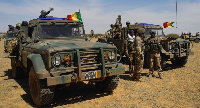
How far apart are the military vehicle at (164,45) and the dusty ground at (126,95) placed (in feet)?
4.82

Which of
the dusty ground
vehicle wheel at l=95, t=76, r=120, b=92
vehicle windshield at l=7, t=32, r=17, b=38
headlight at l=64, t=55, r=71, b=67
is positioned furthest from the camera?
vehicle windshield at l=7, t=32, r=17, b=38

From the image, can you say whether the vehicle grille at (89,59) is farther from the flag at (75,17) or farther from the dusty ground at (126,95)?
the flag at (75,17)

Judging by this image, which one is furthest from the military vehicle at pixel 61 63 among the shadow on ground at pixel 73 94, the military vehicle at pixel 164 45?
the military vehicle at pixel 164 45

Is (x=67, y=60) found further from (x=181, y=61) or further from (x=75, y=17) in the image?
(x=181, y=61)

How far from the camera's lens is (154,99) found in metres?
5.23

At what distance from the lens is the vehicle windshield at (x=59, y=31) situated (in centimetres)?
569

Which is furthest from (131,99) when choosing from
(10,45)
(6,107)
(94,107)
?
(10,45)

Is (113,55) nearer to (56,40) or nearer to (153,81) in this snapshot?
(56,40)

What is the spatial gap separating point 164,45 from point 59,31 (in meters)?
4.78

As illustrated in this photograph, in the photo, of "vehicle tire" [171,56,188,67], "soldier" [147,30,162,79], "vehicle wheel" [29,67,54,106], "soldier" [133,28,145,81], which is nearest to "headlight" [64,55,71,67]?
"vehicle wheel" [29,67,54,106]

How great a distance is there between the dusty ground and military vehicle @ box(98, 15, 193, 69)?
1.47 meters

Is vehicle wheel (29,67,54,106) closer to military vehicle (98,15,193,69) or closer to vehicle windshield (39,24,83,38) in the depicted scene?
vehicle windshield (39,24,83,38)

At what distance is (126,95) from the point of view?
5.61 m

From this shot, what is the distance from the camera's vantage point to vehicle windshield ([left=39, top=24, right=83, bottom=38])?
569 centimetres
